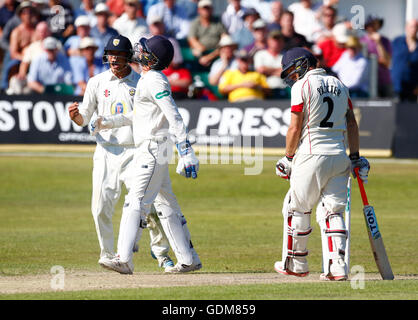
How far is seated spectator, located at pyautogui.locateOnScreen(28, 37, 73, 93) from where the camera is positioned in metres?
22.3

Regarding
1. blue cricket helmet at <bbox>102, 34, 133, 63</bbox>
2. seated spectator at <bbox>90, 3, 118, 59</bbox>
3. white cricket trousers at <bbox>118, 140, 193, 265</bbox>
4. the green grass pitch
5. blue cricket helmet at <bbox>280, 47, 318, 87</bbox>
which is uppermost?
seated spectator at <bbox>90, 3, 118, 59</bbox>

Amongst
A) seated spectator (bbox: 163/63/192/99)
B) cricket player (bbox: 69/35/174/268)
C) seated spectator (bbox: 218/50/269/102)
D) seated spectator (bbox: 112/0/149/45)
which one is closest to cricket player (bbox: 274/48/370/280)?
cricket player (bbox: 69/35/174/268)

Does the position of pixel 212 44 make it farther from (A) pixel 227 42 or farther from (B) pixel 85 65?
(B) pixel 85 65

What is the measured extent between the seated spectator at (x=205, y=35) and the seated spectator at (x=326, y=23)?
2386 millimetres

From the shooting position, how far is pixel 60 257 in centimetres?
1092

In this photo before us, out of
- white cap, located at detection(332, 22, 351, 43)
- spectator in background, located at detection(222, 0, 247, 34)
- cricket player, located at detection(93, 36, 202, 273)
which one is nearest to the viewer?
cricket player, located at detection(93, 36, 202, 273)

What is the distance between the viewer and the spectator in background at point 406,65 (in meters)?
21.2

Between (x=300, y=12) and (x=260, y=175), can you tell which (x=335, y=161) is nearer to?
(x=260, y=175)

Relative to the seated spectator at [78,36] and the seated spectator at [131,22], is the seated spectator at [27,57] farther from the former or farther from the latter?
the seated spectator at [131,22]

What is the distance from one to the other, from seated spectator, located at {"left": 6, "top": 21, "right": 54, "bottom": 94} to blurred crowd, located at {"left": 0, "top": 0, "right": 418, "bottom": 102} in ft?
0.08

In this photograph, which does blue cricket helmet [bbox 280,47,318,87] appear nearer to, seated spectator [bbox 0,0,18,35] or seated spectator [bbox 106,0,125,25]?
seated spectator [bbox 106,0,125,25]

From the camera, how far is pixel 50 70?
22.4 meters

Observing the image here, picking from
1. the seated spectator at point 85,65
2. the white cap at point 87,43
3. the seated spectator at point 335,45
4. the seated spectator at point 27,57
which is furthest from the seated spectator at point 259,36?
the seated spectator at point 27,57
